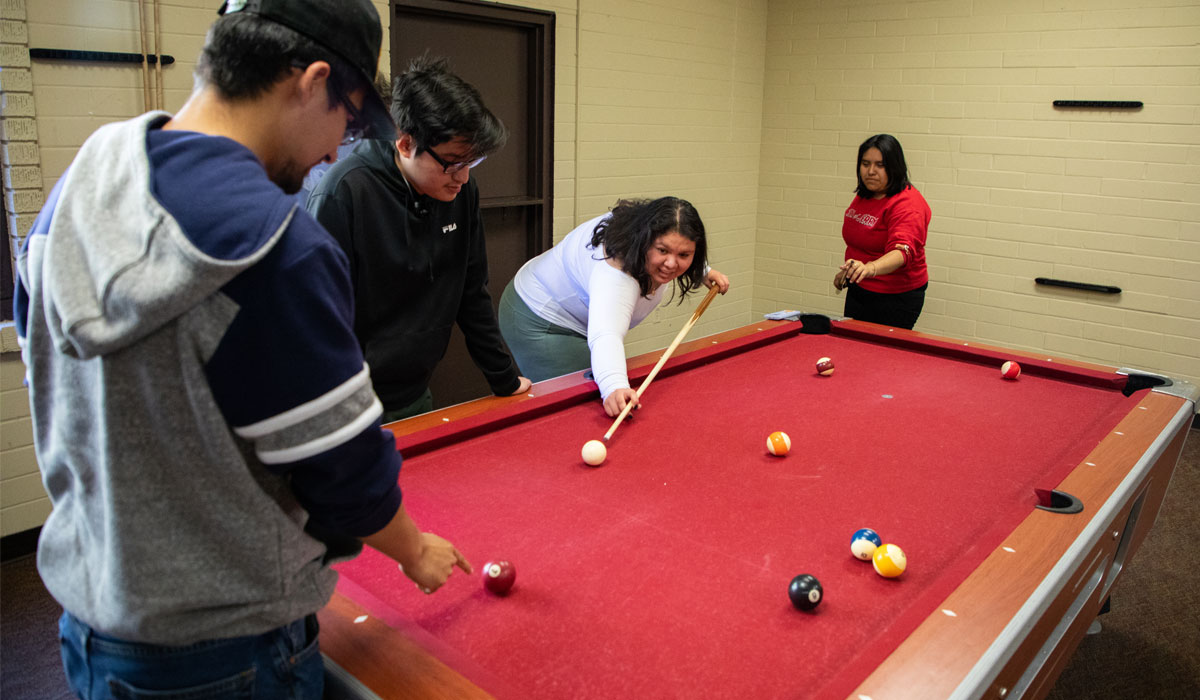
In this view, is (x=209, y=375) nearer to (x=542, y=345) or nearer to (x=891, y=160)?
(x=542, y=345)

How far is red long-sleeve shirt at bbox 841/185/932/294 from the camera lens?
3883 mm

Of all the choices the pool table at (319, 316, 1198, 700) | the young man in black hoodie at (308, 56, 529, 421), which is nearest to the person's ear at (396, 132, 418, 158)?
the young man in black hoodie at (308, 56, 529, 421)

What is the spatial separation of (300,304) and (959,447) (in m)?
1.81

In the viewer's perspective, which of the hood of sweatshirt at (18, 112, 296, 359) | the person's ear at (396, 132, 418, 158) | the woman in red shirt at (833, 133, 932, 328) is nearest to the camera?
the hood of sweatshirt at (18, 112, 296, 359)

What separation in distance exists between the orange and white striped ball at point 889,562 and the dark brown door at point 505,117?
2.97m

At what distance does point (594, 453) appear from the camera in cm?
194

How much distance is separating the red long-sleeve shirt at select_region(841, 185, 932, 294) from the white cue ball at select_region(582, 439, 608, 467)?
238 centimetres

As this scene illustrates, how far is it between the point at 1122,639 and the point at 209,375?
9.52 ft

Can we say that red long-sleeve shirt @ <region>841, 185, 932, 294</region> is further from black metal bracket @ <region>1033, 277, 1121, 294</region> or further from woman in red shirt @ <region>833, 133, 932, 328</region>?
black metal bracket @ <region>1033, 277, 1121, 294</region>

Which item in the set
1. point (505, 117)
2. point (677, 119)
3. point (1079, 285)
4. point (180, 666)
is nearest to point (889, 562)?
A: point (180, 666)

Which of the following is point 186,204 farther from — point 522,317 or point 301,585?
point 522,317

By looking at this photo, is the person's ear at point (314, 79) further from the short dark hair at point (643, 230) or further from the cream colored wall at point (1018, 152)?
the cream colored wall at point (1018, 152)

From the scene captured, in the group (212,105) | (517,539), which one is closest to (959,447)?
(517,539)

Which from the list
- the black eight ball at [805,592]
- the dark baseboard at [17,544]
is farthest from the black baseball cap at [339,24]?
the dark baseboard at [17,544]
